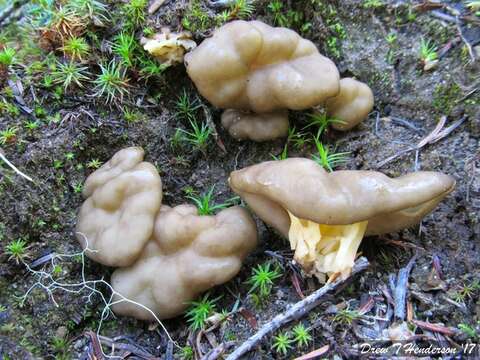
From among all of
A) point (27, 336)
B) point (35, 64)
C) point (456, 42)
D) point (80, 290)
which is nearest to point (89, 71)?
point (35, 64)

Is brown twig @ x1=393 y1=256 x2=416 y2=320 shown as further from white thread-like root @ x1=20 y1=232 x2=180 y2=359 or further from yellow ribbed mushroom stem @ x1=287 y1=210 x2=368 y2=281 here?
white thread-like root @ x1=20 y1=232 x2=180 y2=359

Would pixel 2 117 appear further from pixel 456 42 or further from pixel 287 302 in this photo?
pixel 456 42

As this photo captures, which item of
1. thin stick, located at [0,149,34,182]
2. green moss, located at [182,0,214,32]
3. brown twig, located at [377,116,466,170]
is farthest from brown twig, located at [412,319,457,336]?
thin stick, located at [0,149,34,182]

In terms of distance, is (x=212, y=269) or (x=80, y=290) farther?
(x=80, y=290)

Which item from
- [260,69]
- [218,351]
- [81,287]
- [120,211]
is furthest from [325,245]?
[81,287]

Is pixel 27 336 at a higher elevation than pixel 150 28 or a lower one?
lower

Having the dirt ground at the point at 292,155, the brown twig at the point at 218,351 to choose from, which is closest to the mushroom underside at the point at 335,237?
the dirt ground at the point at 292,155

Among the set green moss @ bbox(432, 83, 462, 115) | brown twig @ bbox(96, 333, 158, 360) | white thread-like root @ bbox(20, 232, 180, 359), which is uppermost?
green moss @ bbox(432, 83, 462, 115)
